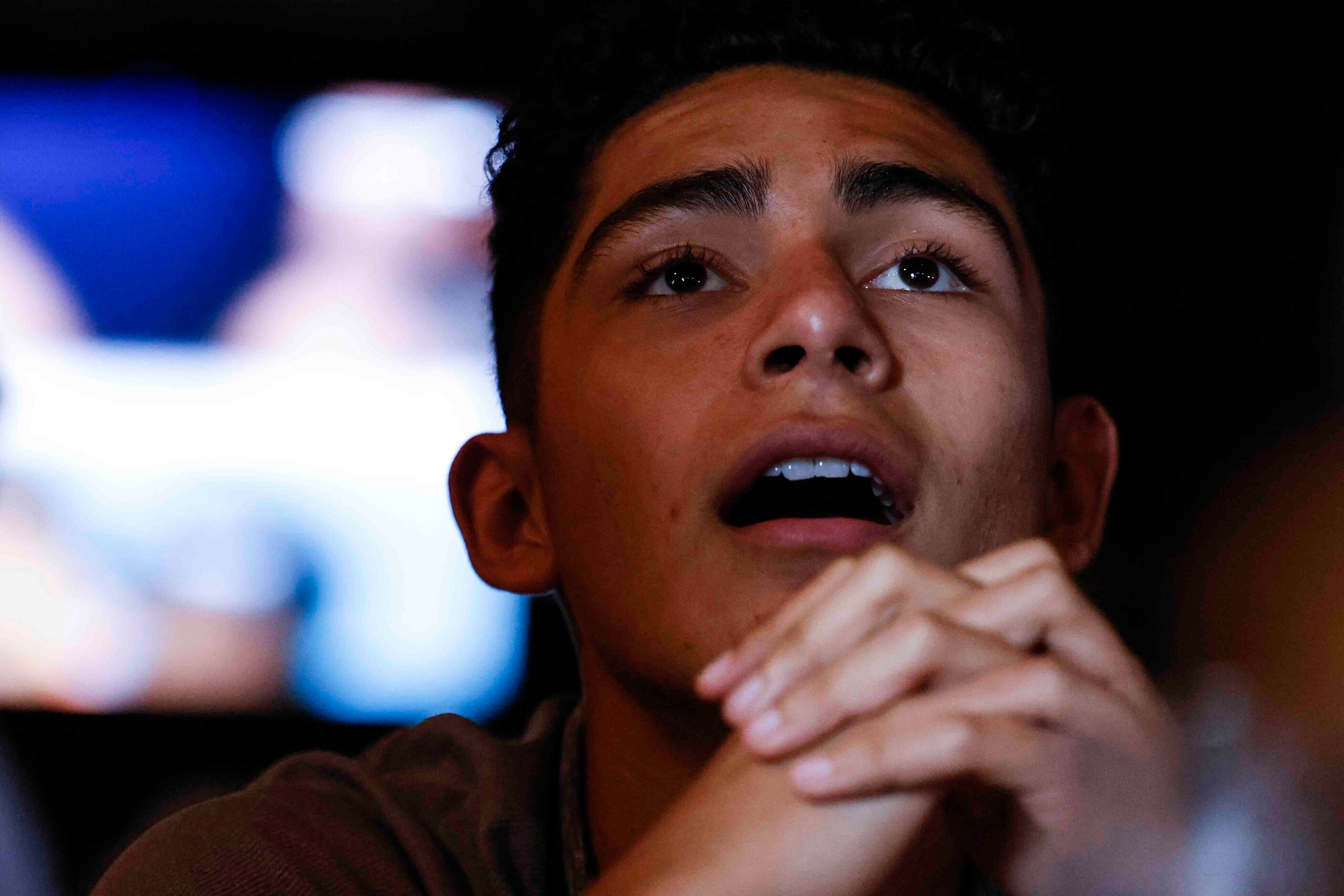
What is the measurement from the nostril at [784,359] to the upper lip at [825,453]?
6 centimetres

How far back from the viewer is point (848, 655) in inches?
27.1

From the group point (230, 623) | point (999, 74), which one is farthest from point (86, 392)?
point (999, 74)

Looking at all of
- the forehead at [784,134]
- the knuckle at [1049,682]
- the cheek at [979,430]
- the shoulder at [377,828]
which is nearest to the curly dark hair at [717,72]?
the forehead at [784,134]

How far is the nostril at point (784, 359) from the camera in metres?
0.93

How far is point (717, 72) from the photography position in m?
1.24

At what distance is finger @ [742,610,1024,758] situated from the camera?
68cm

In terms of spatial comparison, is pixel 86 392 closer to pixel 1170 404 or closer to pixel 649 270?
pixel 649 270

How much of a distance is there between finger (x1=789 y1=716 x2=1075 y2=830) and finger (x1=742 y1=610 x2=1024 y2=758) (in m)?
0.02

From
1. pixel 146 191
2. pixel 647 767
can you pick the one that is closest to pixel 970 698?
pixel 647 767

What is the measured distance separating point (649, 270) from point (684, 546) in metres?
0.29

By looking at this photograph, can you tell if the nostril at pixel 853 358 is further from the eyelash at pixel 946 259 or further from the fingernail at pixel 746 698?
the fingernail at pixel 746 698

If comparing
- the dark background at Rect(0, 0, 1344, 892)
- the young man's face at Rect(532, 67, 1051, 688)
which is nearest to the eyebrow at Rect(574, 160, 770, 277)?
the young man's face at Rect(532, 67, 1051, 688)

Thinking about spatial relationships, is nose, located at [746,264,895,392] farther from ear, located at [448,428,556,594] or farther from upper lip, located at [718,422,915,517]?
ear, located at [448,428,556,594]

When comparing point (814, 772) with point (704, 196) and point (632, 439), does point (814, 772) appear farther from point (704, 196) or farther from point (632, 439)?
point (704, 196)
